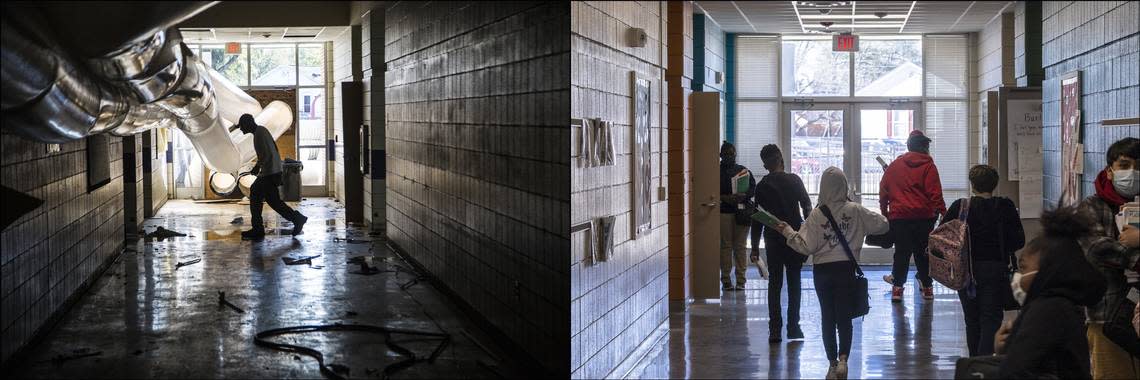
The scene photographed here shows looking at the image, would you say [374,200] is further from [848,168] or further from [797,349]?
[797,349]

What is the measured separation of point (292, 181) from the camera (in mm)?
19375

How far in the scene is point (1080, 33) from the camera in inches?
271

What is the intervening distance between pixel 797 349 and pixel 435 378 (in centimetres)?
242

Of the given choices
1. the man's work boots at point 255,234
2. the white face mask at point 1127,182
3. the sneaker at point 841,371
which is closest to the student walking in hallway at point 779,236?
the sneaker at point 841,371

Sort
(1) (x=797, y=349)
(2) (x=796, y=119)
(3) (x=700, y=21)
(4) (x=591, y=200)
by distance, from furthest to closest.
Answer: (2) (x=796, y=119), (3) (x=700, y=21), (1) (x=797, y=349), (4) (x=591, y=200)

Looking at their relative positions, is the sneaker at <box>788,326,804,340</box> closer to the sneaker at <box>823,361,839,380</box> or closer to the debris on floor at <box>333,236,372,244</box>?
the sneaker at <box>823,361,839,380</box>

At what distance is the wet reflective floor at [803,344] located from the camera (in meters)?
6.53

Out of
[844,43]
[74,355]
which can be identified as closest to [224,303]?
[74,355]

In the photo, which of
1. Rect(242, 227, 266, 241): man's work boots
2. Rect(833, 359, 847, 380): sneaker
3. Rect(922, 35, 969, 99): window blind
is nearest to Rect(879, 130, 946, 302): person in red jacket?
Rect(833, 359, 847, 380): sneaker

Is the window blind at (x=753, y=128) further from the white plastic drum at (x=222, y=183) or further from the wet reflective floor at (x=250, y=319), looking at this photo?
the white plastic drum at (x=222, y=183)

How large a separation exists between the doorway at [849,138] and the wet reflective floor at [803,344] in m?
6.00

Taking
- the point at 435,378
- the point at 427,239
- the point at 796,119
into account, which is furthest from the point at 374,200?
the point at 435,378

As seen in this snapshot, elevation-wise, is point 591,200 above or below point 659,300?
above

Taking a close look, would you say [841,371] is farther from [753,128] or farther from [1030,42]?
[753,128]
